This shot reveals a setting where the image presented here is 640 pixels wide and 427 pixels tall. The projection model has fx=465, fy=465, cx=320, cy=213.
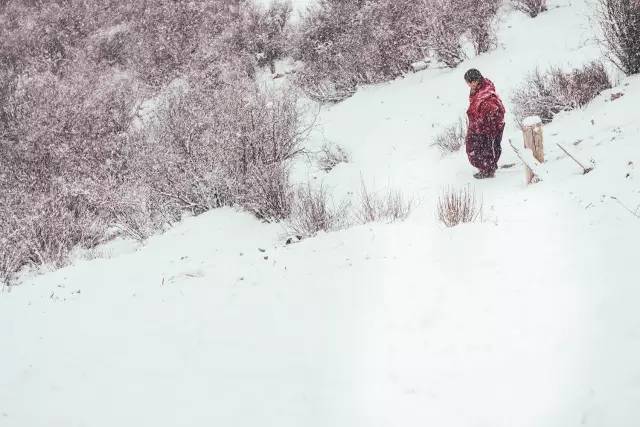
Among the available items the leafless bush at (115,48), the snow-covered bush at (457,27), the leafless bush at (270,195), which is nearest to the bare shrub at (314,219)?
the leafless bush at (270,195)

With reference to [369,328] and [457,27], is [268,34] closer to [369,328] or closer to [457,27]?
[457,27]

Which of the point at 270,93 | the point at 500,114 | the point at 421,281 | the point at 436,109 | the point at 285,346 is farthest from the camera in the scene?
the point at 436,109

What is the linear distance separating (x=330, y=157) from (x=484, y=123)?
14.0 ft

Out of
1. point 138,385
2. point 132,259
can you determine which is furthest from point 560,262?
point 132,259

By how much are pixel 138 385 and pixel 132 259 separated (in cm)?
294

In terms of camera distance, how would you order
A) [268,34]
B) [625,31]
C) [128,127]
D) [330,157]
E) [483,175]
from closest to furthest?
[483,175] < [625,31] < [330,157] < [128,127] < [268,34]

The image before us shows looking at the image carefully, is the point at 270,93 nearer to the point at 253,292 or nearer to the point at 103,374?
the point at 253,292

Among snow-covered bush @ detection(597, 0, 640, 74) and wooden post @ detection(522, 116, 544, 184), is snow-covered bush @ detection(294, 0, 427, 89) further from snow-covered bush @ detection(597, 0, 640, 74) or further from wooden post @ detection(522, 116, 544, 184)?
wooden post @ detection(522, 116, 544, 184)

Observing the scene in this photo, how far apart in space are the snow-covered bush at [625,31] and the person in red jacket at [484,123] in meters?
3.11

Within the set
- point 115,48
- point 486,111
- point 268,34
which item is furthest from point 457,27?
point 115,48

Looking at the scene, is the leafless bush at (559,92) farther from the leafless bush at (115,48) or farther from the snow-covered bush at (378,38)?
the leafless bush at (115,48)

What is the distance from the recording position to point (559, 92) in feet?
27.0

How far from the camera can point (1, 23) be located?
21828 millimetres

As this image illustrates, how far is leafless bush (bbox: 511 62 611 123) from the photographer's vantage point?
314 inches
